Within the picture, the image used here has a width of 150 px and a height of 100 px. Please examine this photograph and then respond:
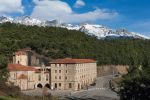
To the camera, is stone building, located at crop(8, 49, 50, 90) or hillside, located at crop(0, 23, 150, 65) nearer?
stone building, located at crop(8, 49, 50, 90)

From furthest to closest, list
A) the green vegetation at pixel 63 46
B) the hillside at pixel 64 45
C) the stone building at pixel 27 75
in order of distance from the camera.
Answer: the hillside at pixel 64 45, the green vegetation at pixel 63 46, the stone building at pixel 27 75

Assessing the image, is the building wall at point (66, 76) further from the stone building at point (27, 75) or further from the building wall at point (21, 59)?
the building wall at point (21, 59)

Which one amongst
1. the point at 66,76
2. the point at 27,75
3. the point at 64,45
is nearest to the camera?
the point at 27,75

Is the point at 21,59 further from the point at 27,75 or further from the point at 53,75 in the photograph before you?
the point at 27,75

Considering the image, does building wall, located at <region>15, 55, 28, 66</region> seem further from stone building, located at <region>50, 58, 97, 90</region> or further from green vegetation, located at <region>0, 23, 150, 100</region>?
stone building, located at <region>50, 58, 97, 90</region>

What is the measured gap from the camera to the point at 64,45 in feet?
538

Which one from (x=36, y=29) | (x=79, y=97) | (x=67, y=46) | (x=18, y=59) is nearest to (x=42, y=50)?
Answer: (x=67, y=46)

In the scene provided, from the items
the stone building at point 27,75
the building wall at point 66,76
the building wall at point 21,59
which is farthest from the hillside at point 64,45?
the building wall at point 66,76

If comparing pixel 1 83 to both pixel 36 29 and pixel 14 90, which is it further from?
pixel 36 29

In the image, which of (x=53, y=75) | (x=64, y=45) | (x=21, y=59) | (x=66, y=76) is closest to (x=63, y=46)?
(x=64, y=45)

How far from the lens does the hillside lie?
6181 inches

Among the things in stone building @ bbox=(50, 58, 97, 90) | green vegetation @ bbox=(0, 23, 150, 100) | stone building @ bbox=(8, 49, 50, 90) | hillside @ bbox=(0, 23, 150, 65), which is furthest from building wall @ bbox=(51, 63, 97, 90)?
hillside @ bbox=(0, 23, 150, 65)

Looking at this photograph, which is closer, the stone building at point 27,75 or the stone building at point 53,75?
the stone building at point 27,75

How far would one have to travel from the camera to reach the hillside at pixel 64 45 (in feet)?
515
